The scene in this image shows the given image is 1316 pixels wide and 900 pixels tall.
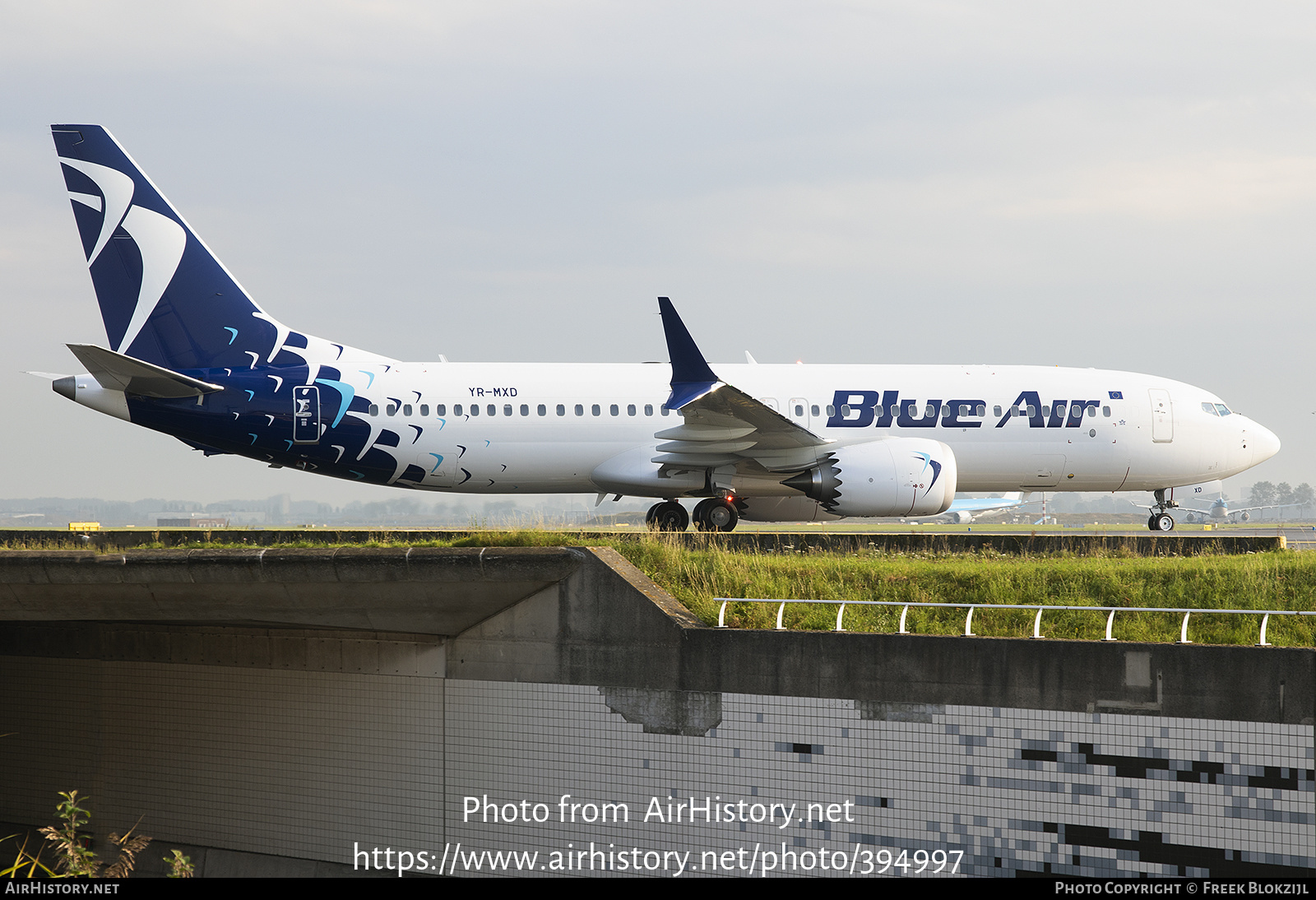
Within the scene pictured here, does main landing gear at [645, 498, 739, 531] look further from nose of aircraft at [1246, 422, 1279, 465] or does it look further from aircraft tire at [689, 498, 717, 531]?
nose of aircraft at [1246, 422, 1279, 465]

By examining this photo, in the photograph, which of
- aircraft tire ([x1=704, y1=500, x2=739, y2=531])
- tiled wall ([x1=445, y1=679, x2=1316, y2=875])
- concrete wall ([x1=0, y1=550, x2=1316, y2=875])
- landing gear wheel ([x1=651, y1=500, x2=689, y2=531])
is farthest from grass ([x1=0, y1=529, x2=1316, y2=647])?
landing gear wheel ([x1=651, y1=500, x2=689, y2=531])

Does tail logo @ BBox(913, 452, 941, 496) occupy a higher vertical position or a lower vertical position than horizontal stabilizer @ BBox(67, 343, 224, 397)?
lower

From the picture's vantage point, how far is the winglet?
19250 mm

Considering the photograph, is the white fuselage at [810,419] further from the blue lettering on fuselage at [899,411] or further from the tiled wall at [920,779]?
the tiled wall at [920,779]

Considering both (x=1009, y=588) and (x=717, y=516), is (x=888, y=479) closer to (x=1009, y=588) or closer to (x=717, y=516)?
(x=717, y=516)

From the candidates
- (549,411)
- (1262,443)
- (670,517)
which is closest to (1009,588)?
(670,517)

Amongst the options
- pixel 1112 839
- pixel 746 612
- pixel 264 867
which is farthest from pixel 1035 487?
pixel 264 867

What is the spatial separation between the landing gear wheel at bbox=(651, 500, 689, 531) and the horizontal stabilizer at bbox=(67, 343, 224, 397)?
8571mm

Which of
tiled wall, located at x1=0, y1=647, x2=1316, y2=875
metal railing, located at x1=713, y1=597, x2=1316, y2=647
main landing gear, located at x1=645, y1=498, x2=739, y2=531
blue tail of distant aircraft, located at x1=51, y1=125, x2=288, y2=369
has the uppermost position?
blue tail of distant aircraft, located at x1=51, y1=125, x2=288, y2=369

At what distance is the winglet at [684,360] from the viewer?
1925 centimetres

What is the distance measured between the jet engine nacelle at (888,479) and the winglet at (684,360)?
8.49 ft

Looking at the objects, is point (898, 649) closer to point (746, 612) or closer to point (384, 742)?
point (746, 612)

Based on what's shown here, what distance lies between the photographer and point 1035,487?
2330cm

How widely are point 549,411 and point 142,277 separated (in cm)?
811
